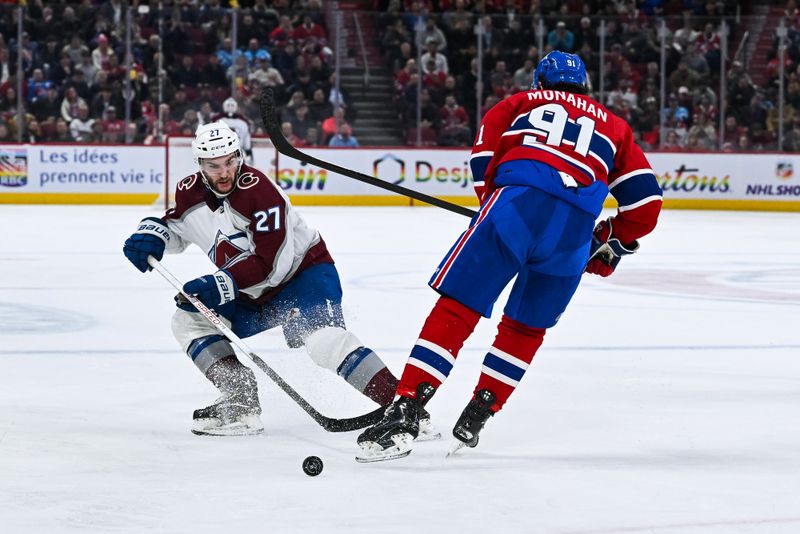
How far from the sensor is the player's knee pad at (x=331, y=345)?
3.35 m

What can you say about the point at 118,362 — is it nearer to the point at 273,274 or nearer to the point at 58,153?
the point at 273,274

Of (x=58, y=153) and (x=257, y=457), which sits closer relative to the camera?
(x=257, y=457)

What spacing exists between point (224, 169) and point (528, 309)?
883 mm

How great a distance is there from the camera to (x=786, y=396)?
4000 mm

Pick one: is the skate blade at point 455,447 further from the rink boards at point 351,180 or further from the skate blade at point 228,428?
the rink boards at point 351,180

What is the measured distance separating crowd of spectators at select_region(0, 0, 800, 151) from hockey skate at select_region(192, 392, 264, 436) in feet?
33.8

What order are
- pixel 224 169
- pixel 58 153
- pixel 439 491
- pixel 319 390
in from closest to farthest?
→ pixel 439 491
pixel 224 169
pixel 319 390
pixel 58 153

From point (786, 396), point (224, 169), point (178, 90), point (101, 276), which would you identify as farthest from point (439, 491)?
point (178, 90)

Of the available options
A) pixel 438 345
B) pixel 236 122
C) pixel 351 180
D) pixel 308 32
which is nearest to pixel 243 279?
pixel 438 345

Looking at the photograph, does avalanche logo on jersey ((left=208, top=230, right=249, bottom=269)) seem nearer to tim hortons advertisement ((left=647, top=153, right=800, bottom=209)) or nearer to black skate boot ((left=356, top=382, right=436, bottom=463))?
black skate boot ((left=356, top=382, right=436, bottom=463))

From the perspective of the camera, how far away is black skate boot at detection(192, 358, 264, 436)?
11.2 ft

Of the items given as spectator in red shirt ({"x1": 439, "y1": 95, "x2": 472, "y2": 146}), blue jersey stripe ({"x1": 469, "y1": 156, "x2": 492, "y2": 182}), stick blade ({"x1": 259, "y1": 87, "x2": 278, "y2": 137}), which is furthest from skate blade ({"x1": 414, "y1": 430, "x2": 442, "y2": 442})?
spectator in red shirt ({"x1": 439, "y1": 95, "x2": 472, "y2": 146})

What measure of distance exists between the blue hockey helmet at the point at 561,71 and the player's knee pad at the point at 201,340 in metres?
1.10

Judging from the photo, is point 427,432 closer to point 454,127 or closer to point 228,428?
point 228,428
